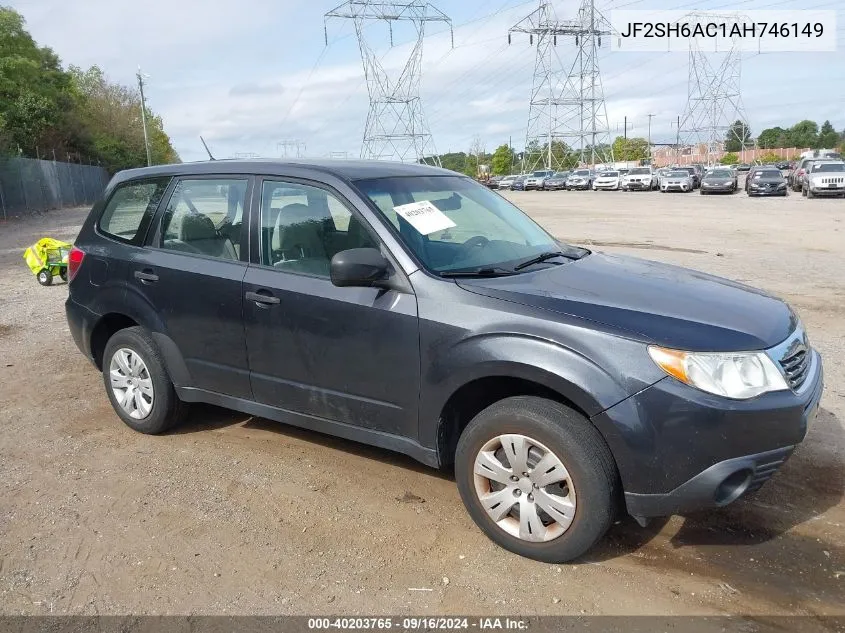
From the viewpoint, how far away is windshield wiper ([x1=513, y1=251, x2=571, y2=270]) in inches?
155

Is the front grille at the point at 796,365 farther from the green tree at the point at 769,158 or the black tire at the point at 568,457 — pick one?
the green tree at the point at 769,158

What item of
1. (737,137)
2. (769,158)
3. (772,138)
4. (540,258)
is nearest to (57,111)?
(540,258)

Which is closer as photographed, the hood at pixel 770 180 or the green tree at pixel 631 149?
the hood at pixel 770 180

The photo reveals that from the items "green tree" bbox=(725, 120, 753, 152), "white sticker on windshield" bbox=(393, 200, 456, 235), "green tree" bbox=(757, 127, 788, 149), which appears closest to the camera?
"white sticker on windshield" bbox=(393, 200, 456, 235)

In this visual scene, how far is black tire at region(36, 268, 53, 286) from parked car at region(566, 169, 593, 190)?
46.4 meters

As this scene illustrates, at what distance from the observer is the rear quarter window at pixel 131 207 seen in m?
4.89

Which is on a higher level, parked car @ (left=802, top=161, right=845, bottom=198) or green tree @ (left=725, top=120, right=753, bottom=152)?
green tree @ (left=725, top=120, right=753, bottom=152)

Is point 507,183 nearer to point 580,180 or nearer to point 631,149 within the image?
point 580,180

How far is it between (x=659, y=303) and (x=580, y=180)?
→ 172 feet

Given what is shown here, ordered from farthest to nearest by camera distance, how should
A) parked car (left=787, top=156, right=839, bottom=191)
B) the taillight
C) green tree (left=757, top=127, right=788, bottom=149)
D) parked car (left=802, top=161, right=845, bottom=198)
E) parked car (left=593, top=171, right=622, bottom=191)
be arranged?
green tree (left=757, top=127, right=788, bottom=149) → parked car (left=593, top=171, right=622, bottom=191) → parked car (left=787, top=156, right=839, bottom=191) → parked car (left=802, top=161, right=845, bottom=198) → the taillight

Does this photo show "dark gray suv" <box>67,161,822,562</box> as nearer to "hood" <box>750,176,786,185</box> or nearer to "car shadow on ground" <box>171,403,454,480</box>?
"car shadow on ground" <box>171,403,454,480</box>

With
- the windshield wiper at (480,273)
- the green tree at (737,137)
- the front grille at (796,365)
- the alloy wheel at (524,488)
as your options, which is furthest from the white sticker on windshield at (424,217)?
the green tree at (737,137)

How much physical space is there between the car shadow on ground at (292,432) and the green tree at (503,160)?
117 meters

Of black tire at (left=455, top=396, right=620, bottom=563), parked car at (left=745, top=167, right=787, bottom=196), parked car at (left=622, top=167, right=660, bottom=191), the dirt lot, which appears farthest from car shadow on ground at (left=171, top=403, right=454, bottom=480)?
parked car at (left=622, top=167, right=660, bottom=191)
